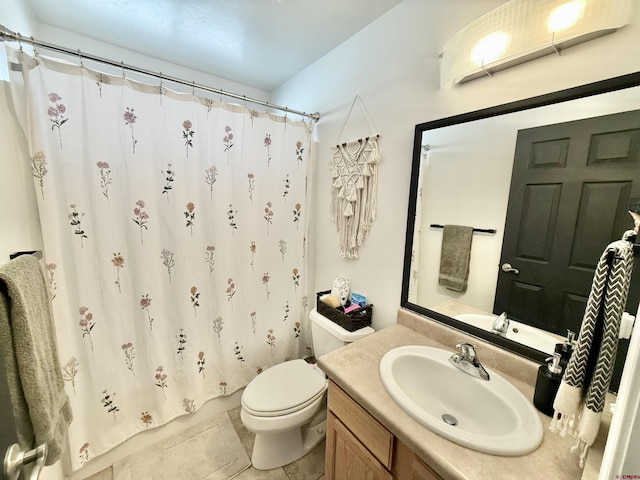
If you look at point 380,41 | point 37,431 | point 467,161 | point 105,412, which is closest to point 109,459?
point 105,412

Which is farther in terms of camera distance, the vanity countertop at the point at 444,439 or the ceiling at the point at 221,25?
the ceiling at the point at 221,25

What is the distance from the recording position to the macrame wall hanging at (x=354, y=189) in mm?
Answer: 1425

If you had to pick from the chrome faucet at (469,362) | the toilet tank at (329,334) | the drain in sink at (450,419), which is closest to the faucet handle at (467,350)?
the chrome faucet at (469,362)

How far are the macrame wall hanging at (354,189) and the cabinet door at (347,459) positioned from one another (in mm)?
886

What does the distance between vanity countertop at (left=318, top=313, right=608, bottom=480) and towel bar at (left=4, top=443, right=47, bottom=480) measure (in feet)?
2.52

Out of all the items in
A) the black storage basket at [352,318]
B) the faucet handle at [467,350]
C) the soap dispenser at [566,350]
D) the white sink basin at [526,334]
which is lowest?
the black storage basket at [352,318]

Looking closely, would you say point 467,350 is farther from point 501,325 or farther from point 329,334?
point 329,334

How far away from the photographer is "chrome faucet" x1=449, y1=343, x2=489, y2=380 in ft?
3.00

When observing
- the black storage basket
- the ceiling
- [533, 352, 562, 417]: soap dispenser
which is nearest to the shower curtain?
the ceiling

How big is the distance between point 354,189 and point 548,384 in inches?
45.4

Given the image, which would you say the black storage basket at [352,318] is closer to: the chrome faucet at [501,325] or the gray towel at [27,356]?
the chrome faucet at [501,325]

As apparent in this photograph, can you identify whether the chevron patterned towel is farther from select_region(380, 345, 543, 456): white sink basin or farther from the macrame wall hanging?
the macrame wall hanging

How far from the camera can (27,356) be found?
61cm

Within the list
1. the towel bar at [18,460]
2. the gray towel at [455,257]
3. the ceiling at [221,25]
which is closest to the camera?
the towel bar at [18,460]
